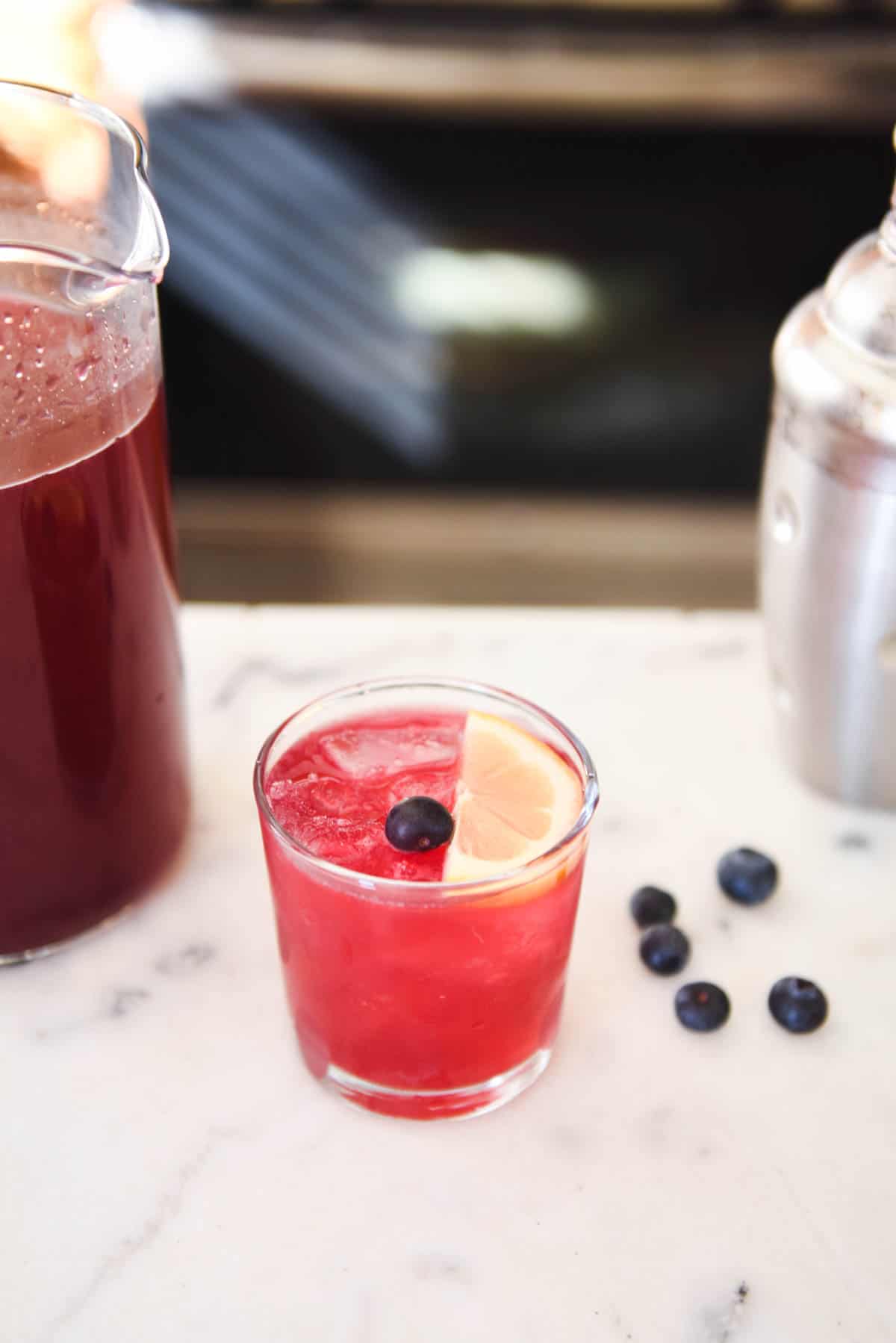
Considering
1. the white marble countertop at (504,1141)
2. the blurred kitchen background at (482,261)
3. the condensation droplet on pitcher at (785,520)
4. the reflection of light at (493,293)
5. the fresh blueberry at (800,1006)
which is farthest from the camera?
the reflection of light at (493,293)

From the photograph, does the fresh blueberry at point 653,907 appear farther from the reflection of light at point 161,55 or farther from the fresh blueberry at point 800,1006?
the reflection of light at point 161,55

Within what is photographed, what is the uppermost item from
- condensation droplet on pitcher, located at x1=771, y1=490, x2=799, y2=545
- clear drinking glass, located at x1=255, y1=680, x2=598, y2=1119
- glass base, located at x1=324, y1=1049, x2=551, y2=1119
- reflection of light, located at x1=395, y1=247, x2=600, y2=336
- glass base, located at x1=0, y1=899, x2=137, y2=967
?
condensation droplet on pitcher, located at x1=771, y1=490, x2=799, y2=545

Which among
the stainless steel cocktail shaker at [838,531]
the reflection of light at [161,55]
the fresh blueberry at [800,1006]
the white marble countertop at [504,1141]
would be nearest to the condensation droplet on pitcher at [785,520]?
the stainless steel cocktail shaker at [838,531]

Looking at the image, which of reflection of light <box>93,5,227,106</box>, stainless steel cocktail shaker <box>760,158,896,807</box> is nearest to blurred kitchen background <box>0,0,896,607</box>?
reflection of light <box>93,5,227,106</box>

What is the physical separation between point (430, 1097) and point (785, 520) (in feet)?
1.25

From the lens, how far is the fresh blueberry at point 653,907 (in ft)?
2.40

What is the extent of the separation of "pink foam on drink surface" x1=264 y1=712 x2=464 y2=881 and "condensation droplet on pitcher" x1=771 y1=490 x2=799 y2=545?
238mm

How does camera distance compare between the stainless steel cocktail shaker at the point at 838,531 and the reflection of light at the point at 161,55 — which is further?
the reflection of light at the point at 161,55

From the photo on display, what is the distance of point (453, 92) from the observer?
5.73 feet

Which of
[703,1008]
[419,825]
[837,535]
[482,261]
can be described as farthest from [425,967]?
[482,261]

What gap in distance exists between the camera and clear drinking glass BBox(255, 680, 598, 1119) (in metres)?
0.58

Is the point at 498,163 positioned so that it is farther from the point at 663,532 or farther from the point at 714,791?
the point at 714,791

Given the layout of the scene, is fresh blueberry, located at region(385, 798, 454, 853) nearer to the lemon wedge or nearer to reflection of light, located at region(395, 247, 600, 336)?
the lemon wedge

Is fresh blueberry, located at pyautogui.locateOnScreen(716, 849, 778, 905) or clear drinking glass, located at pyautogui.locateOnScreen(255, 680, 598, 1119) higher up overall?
clear drinking glass, located at pyautogui.locateOnScreen(255, 680, 598, 1119)
